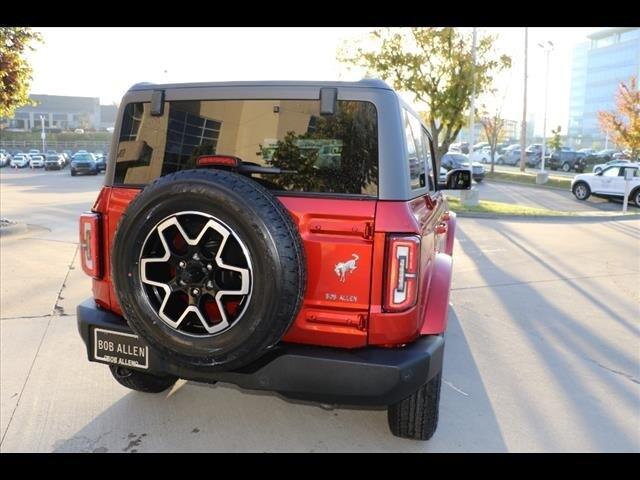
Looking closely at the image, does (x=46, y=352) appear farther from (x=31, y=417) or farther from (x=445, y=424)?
(x=445, y=424)

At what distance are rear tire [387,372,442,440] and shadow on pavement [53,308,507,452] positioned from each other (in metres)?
0.08

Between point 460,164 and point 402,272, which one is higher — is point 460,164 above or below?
above

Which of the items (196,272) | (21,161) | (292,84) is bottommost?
(196,272)

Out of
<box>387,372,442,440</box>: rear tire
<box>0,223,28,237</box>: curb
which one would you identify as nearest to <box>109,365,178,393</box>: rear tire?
<box>387,372,442,440</box>: rear tire

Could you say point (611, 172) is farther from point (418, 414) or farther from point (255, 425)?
point (255, 425)

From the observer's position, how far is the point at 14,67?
8.47 m

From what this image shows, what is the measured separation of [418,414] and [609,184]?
731 inches

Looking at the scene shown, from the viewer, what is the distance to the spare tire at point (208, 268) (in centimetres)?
217

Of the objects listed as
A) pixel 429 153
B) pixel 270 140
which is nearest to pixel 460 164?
pixel 429 153

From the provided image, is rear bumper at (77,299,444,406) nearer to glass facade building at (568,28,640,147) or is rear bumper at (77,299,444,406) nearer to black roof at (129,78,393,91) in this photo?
black roof at (129,78,393,91)

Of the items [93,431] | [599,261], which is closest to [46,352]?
[93,431]

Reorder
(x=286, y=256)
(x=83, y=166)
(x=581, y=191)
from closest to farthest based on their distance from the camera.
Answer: (x=286, y=256) < (x=581, y=191) < (x=83, y=166)

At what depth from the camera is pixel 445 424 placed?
3031 millimetres

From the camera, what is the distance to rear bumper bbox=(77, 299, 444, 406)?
88.8 inches
